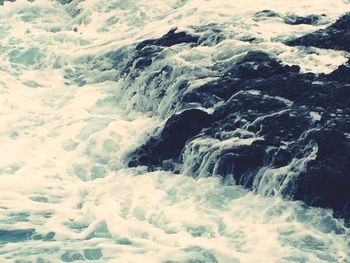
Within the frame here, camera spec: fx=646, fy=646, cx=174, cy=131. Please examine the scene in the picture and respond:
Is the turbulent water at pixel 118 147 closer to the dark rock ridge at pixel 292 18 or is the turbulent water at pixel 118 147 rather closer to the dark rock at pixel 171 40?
the dark rock ridge at pixel 292 18

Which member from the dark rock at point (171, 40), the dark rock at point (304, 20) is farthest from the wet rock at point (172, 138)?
the dark rock at point (304, 20)

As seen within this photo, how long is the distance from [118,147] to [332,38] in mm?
4791

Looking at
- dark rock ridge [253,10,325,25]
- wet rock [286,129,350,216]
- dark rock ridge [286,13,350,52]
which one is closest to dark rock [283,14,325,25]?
dark rock ridge [253,10,325,25]

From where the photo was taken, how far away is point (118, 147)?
1076 cm

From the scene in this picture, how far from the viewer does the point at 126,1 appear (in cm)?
1761

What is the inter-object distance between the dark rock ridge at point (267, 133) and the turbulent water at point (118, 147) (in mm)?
218

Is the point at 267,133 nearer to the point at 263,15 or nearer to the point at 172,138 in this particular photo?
the point at 172,138

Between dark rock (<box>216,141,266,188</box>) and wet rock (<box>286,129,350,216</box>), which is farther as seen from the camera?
dark rock (<box>216,141,266,188</box>)

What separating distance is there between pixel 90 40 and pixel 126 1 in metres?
2.31

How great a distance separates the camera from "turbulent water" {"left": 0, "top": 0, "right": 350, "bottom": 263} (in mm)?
7746

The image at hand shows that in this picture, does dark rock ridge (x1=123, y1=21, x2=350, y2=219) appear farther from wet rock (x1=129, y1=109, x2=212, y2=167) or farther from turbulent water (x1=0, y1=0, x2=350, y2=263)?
turbulent water (x1=0, y1=0, x2=350, y2=263)

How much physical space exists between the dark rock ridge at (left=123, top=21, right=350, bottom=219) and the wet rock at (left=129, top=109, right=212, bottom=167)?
0.02 m

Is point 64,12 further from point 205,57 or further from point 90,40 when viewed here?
point 205,57

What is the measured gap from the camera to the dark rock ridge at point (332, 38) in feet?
40.1
